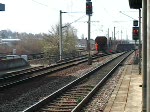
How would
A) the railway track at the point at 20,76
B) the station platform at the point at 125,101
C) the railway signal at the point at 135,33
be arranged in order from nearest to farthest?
the station platform at the point at 125,101
the railway track at the point at 20,76
the railway signal at the point at 135,33

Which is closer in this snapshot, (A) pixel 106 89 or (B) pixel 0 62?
(A) pixel 106 89

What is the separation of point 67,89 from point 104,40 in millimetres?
50880

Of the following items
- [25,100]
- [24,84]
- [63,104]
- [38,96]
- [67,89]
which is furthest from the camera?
[24,84]

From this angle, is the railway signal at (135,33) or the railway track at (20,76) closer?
the railway track at (20,76)

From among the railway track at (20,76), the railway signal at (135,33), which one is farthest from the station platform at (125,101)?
the railway signal at (135,33)

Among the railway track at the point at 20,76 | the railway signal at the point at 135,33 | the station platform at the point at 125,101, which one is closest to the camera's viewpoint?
the station platform at the point at 125,101

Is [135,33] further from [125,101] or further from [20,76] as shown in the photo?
[125,101]

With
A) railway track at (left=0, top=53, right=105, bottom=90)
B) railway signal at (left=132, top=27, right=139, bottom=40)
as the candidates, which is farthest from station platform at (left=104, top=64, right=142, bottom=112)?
railway signal at (left=132, top=27, right=139, bottom=40)

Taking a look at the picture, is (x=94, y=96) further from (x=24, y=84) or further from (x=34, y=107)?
(x=24, y=84)

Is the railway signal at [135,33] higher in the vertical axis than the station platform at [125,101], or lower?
higher

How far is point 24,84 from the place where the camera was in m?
17.6

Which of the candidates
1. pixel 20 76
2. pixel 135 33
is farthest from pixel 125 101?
pixel 135 33

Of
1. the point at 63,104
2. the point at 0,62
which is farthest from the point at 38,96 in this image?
the point at 0,62

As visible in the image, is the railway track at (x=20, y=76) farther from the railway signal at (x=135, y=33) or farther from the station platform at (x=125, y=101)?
the railway signal at (x=135, y=33)
